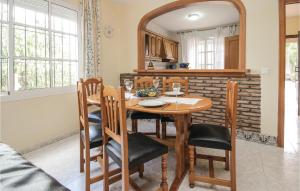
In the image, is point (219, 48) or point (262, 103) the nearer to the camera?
point (262, 103)

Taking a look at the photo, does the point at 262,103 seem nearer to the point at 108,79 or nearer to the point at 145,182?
the point at 145,182

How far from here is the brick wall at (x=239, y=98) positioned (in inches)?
121

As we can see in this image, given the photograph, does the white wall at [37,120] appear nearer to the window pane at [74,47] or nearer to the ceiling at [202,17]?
the window pane at [74,47]

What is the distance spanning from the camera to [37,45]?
2.89 meters

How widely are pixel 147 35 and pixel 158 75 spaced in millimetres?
1998

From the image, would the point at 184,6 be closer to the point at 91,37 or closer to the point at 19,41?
the point at 91,37

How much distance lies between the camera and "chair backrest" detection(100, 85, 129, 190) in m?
1.40

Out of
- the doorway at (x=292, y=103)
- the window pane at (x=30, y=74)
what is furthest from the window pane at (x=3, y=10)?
the doorway at (x=292, y=103)

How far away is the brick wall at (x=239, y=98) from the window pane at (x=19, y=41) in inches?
104

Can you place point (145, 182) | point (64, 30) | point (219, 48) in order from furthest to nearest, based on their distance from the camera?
point (219, 48)
point (64, 30)
point (145, 182)

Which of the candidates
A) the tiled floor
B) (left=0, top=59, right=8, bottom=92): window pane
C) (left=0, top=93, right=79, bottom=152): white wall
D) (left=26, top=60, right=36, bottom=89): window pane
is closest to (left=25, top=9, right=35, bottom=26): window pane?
(left=26, top=60, right=36, bottom=89): window pane

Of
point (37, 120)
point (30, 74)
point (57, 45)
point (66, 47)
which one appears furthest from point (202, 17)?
point (37, 120)

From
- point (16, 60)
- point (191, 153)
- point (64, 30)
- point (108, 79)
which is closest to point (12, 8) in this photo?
point (16, 60)

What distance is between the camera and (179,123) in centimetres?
196
